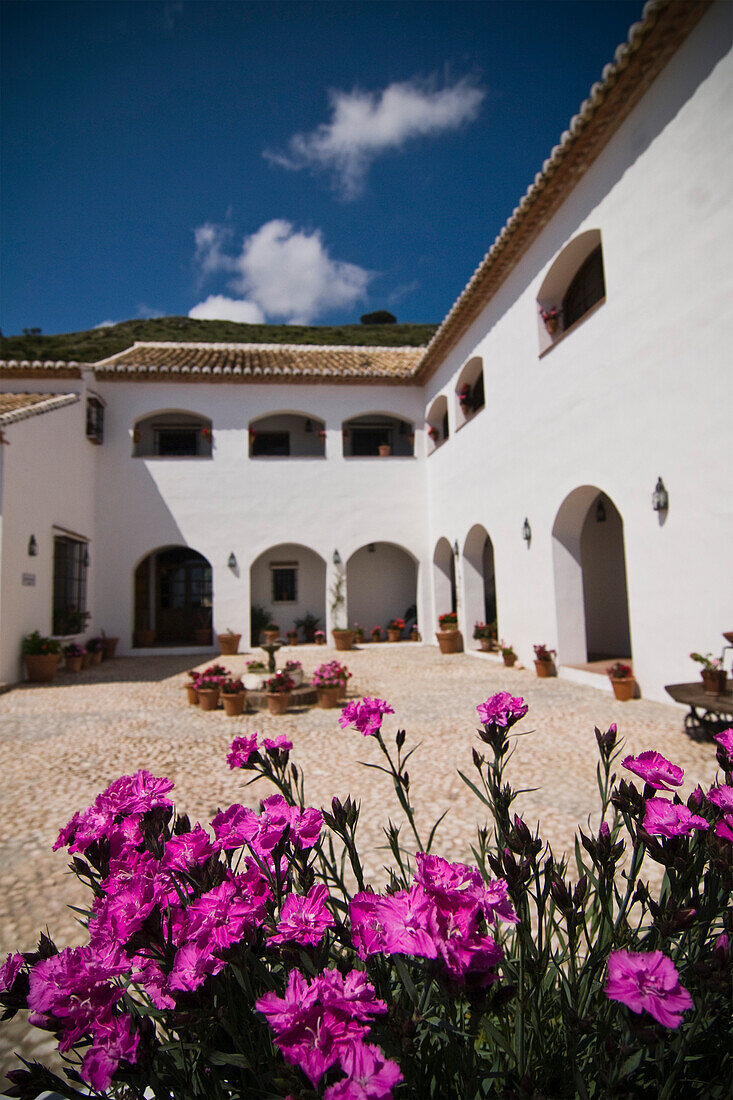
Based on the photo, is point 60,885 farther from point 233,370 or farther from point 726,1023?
point 233,370

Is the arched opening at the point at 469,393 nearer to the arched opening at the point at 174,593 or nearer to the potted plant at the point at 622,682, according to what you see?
the potted plant at the point at 622,682

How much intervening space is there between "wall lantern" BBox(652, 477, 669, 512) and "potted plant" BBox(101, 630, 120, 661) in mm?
12235

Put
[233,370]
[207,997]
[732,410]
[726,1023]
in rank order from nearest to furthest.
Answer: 1. [207,997]
2. [726,1023]
3. [732,410]
4. [233,370]

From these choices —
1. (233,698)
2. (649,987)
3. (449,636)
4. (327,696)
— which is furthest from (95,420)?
(649,987)

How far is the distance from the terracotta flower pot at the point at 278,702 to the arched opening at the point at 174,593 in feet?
32.2

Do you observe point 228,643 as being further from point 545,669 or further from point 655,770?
point 655,770

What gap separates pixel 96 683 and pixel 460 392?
978 cm

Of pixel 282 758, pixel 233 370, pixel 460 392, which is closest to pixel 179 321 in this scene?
pixel 233 370

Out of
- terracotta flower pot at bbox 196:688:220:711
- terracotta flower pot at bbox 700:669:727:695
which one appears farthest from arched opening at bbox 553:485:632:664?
terracotta flower pot at bbox 196:688:220:711

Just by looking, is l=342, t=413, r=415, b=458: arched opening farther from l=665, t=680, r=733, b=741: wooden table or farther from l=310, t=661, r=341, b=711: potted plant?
l=665, t=680, r=733, b=741: wooden table

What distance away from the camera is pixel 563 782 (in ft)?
14.6

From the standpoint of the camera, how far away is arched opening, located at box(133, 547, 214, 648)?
16734 millimetres

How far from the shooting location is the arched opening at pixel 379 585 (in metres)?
17.0

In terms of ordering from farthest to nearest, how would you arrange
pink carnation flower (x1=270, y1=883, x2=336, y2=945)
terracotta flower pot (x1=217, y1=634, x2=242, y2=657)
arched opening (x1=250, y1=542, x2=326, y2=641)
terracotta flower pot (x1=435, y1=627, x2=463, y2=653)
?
arched opening (x1=250, y1=542, x2=326, y2=641)
terracotta flower pot (x1=217, y1=634, x2=242, y2=657)
terracotta flower pot (x1=435, y1=627, x2=463, y2=653)
pink carnation flower (x1=270, y1=883, x2=336, y2=945)
